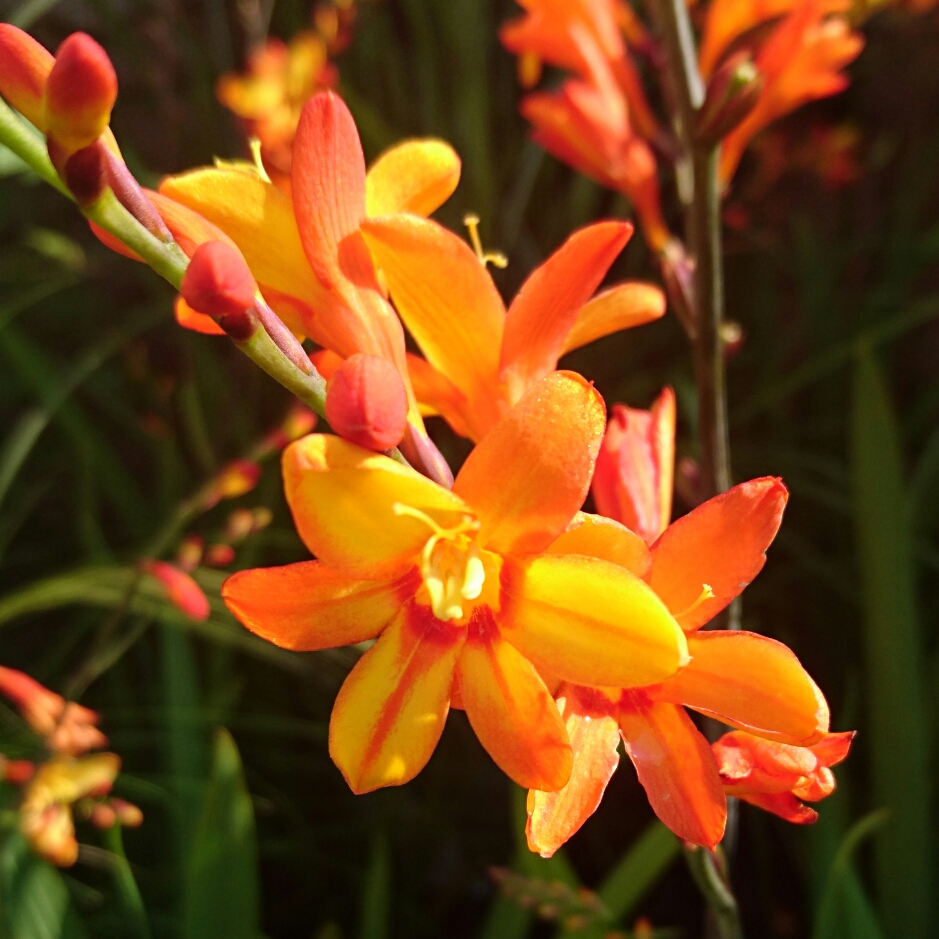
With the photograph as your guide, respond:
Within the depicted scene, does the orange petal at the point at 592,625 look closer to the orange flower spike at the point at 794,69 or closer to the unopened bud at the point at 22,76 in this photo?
the unopened bud at the point at 22,76

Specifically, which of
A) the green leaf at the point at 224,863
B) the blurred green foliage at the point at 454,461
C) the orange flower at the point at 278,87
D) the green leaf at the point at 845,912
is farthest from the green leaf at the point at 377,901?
the orange flower at the point at 278,87

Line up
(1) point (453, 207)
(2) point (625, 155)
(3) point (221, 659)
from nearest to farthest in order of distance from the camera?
(2) point (625, 155)
(3) point (221, 659)
(1) point (453, 207)

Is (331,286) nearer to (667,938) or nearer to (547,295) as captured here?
(547,295)

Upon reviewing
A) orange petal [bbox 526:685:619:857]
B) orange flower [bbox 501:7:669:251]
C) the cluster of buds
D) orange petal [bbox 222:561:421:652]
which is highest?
orange flower [bbox 501:7:669:251]

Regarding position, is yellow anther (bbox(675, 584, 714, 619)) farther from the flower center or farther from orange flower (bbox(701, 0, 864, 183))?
orange flower (bbox(701, 0, 864, 183))

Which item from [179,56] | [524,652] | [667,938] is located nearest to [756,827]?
[667,938]

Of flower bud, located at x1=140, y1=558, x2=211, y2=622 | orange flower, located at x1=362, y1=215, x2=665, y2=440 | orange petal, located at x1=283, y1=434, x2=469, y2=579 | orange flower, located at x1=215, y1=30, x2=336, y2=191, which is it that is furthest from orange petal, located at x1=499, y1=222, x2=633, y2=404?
orange flower, located at x1=215, y1=30, x2=336, y2=191
